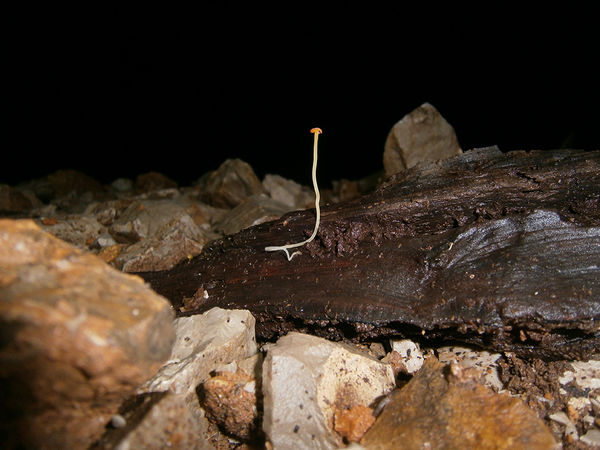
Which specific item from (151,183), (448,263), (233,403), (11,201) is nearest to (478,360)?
(448,263)

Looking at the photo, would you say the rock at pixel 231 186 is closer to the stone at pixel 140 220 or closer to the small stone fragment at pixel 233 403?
the stone at pixel 140 220

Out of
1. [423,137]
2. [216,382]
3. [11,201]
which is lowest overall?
[216,382]

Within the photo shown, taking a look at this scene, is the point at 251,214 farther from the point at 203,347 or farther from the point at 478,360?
the point at 478,360

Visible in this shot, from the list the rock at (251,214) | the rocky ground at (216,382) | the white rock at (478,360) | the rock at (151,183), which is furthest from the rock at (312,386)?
the rock at (151,183)

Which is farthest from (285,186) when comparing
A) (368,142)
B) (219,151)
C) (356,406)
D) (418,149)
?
(356,406)

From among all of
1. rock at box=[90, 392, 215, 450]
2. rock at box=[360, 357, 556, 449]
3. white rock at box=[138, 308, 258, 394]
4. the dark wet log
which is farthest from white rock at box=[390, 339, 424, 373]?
rock at box=[90, 392, 215, 450]

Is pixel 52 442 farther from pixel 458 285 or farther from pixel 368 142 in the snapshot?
pixel 368 142
